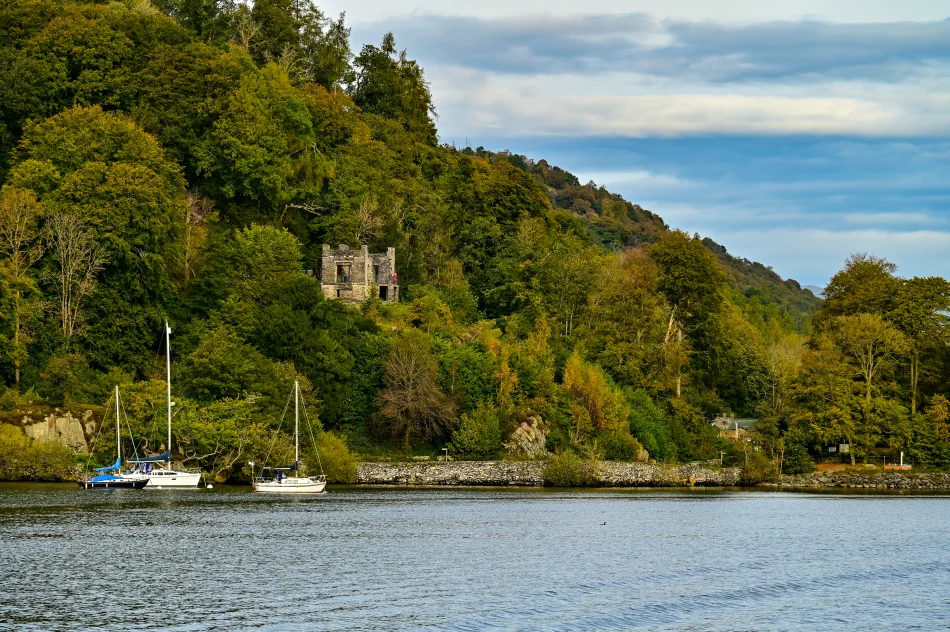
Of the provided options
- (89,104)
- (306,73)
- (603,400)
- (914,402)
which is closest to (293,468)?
(603,400)

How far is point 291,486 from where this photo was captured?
3012 inches

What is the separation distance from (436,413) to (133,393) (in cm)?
2086

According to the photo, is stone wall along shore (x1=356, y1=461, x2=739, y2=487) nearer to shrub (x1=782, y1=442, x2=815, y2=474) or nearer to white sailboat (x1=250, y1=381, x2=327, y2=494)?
shrub (x1=782, y1=442, x2=815, y2=474)

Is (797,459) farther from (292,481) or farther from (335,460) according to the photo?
(292,481)

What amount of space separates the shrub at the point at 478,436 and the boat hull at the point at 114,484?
74.0 ft

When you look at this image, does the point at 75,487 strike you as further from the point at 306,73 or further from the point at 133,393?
the point at 306,73

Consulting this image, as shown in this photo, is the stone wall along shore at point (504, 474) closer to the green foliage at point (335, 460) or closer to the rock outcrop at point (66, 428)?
the green foliage at point (335, 460)

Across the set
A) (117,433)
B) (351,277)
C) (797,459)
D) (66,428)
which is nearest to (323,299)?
(351,277)

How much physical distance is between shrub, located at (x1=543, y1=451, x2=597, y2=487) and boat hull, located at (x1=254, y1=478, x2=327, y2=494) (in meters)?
19.3

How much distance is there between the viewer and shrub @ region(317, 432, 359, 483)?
82438mm

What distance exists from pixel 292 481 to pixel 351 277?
27.8 metres

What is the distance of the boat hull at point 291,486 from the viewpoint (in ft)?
250

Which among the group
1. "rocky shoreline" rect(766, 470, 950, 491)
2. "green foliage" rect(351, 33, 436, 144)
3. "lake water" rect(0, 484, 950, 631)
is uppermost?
"green foliage" rect(351, 33, 436, 144)

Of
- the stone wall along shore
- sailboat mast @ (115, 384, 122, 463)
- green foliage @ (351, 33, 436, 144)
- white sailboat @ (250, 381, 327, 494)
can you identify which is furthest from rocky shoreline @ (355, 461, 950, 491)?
green foliage @ (351, 33, 436, 144)
